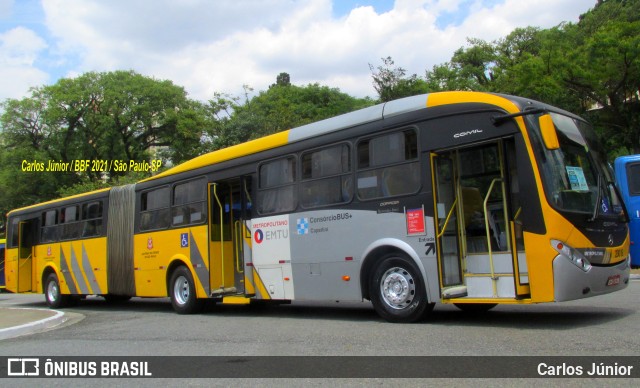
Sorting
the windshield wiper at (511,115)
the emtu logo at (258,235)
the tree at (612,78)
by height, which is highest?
the tree at (612,78)

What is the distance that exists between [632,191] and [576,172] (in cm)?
701

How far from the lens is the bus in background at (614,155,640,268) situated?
1294 centimetres

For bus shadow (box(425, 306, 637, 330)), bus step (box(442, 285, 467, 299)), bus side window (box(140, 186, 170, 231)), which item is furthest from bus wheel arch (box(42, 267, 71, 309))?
bus step (box(442, 285, 467, 299))

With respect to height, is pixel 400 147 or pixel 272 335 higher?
pixel 400 147

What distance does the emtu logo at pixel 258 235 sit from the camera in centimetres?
1057

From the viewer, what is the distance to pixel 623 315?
7.97m

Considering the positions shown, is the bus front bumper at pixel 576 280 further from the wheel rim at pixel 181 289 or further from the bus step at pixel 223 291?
the wheel rim at pixel 181 289

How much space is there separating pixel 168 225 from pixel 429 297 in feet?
23.4

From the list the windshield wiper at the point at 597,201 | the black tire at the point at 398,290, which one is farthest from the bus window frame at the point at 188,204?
the windshield wiper at the point at 597,201

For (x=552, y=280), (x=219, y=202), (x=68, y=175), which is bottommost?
(x=552, y=280)

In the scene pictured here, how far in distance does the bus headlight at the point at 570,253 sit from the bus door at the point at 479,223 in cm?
52

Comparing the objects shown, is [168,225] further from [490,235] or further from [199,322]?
[490,235]

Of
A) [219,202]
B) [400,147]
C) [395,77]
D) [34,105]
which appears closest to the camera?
[400,147]
